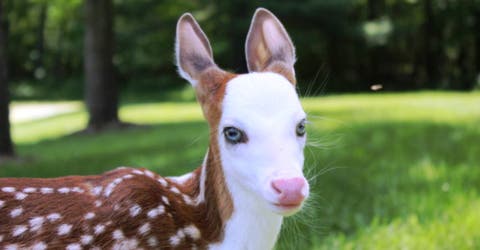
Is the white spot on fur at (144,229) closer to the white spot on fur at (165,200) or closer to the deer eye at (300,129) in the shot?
the white spot on fur at (165,200)

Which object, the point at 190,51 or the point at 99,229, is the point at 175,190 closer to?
the point at 99,229

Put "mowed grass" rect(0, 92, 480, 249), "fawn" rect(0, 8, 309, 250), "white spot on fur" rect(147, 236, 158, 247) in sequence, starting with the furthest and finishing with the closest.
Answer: "mowed grass" rect(0, 92, 480, 249) → "white spot on fur" rect(147, 236, 158, 247) → "fawn" rect(0, 8, 309, 250)

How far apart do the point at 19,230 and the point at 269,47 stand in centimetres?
129

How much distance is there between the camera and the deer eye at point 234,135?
2.37 meters

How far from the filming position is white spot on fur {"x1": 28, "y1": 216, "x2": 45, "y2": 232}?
2395mm

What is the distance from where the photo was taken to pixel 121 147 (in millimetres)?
9430

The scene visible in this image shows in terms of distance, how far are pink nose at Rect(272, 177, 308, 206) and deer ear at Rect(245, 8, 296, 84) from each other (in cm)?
60

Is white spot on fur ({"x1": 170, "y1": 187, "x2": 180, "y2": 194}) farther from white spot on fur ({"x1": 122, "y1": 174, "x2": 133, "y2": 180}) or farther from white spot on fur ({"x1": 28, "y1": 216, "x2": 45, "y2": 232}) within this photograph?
white spot on fur ({"x1": 28, "y1": 216, "x2": 45, "y2": 232})

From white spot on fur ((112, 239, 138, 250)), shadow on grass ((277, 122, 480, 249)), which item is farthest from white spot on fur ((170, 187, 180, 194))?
shadow on grass ((277, 122, 480, 249))

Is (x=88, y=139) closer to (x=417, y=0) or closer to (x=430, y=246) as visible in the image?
(x=430, y=246)

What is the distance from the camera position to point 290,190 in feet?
7.22

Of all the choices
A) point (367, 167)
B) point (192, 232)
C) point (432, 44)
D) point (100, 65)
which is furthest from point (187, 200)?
point (432, 44)

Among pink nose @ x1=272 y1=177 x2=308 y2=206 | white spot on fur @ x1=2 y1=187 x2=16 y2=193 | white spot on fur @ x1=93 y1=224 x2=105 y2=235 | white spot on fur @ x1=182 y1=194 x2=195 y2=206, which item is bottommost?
white spot on fur @ x1=182 y1=194 x2=195 y2=206

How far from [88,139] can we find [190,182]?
29.5 ft
